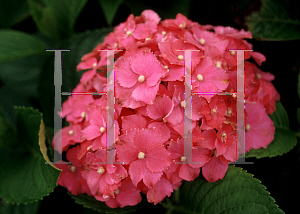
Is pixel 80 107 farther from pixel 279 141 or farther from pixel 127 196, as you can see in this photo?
pixel 279 141

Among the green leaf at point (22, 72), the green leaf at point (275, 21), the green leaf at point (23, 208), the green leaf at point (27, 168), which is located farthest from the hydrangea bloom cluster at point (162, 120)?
the green leaf at point (22, 72)

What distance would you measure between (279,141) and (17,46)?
3.40 feet

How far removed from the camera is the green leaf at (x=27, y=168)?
0.83 meters

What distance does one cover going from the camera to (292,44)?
3.70 ft

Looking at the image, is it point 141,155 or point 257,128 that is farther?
point 257,128

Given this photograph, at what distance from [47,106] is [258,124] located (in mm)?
865

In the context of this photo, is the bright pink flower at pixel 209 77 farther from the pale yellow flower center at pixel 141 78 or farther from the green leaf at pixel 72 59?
the green leaf at pixel 72 59

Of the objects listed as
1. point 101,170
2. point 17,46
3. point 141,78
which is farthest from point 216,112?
point 17,46

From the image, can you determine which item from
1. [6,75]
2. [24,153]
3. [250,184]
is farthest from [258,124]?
[6,75]

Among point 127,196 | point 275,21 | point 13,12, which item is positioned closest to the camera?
point 127,196

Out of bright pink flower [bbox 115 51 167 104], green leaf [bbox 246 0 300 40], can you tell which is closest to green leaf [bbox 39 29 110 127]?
bright pink flower [bbox 115 51 167 104]

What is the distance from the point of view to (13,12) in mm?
1415

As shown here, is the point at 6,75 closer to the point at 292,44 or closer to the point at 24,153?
the point at 24,153

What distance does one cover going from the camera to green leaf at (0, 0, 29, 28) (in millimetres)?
1408
